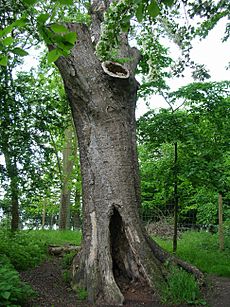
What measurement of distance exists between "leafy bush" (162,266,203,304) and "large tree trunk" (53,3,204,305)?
0.19 metres

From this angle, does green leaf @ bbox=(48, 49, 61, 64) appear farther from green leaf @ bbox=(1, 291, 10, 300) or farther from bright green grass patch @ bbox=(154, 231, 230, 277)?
bright green grass patch @ bbox=(154, 231, 230, 277)

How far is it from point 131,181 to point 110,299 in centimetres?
171

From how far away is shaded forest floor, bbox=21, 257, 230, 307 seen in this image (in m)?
4.36

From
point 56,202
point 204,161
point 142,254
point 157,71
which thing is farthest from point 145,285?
point 56,202

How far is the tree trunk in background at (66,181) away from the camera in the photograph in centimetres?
1334

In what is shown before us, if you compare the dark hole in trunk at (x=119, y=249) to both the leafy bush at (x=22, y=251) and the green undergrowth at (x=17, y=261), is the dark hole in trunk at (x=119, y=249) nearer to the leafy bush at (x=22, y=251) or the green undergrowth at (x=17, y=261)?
the green undergrowth at (x=17, y=261)

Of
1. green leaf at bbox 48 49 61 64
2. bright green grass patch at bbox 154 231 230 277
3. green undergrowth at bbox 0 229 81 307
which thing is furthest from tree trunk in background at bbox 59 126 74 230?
green leaf at bbox 48 49 61 64

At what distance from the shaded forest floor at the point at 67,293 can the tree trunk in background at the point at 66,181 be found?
7368 mm

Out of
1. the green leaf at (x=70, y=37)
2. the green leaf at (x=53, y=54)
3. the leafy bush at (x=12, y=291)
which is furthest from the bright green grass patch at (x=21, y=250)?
the green leaf at (x=70, y=37)

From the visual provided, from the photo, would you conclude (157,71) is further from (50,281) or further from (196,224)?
(196,224)

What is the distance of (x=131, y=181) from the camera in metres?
5.24

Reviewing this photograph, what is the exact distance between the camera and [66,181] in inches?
539

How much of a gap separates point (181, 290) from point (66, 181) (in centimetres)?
970

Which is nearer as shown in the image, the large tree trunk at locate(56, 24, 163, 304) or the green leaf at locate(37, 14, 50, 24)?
the green leaf at locate(37, 14, 50, 24)
